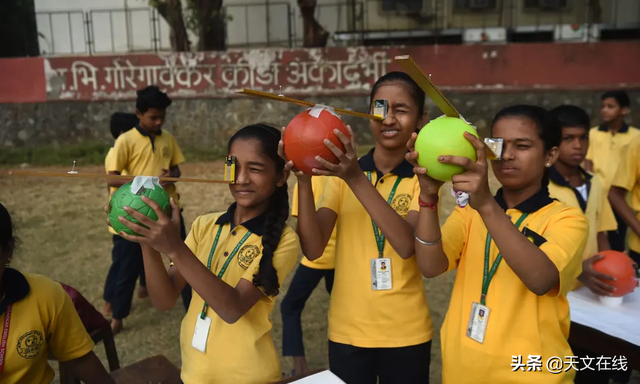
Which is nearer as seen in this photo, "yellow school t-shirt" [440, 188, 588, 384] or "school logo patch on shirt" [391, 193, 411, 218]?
"yellow school t-shirt" [440, 188, 588, 384]

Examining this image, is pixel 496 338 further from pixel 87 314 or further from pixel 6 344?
pixel 87 314

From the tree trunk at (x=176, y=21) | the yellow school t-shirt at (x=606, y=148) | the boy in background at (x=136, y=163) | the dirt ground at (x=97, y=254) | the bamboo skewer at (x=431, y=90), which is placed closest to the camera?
the bamboo skewer at (x=431, y=90)

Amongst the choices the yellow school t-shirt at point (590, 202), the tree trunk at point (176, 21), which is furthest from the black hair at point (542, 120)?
the tree trunk at point (176, 21)

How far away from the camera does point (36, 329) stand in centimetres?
172

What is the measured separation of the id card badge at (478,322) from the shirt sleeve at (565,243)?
0.23 metres

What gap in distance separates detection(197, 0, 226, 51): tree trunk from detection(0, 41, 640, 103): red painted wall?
95cm

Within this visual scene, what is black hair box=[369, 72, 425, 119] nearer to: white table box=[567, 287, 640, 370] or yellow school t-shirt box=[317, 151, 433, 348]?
yellow school t-shirt box=[317, 151, 433, 348]

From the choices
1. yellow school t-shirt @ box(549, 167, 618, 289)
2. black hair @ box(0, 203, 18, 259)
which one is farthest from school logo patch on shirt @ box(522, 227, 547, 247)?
black hair @ box(0, 203, 18, 259)

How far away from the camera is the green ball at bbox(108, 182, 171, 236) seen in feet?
4.87

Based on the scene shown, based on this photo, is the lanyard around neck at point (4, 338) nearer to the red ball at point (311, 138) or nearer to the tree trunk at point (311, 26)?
the red ball at point (311, 138)

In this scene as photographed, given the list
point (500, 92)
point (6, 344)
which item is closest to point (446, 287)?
point (6, 344)

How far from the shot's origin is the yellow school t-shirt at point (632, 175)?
336 centimetres

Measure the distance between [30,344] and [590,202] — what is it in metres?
2.78

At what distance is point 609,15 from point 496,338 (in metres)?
14.1
